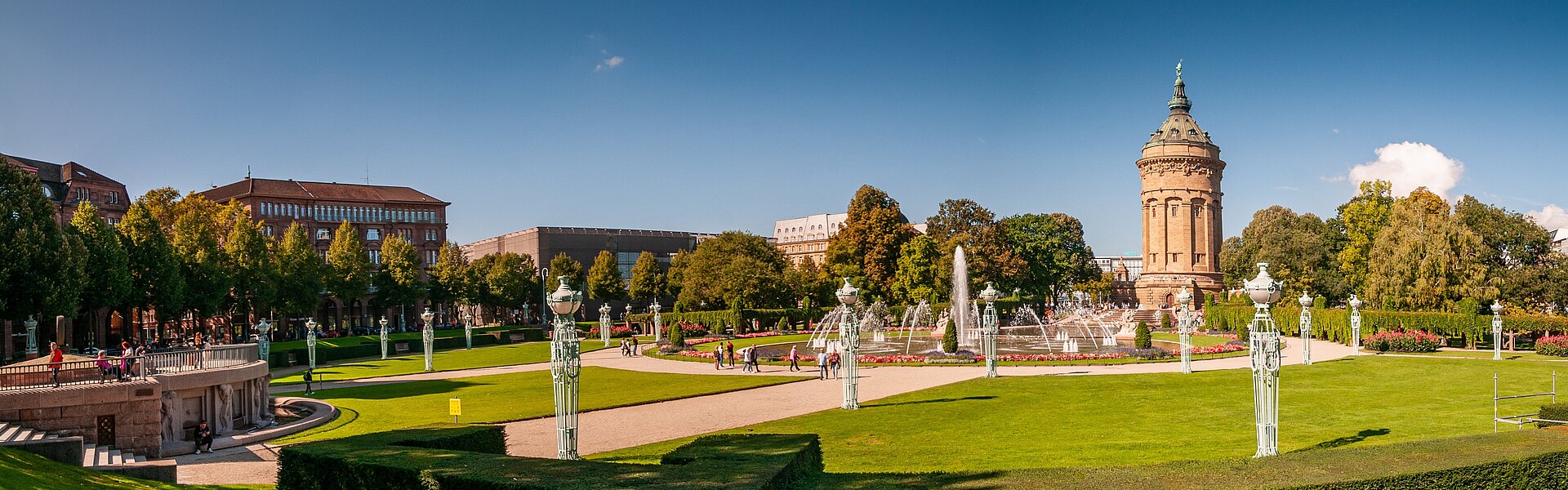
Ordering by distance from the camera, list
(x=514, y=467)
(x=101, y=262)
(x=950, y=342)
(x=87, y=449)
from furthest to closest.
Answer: (x=101, y=262)
(x=950, y=342)
(x=87, y=449)
(x=514, y=467)

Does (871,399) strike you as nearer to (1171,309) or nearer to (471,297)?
(471,297)

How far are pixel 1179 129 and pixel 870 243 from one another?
154 feet

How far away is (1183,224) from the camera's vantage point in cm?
10625

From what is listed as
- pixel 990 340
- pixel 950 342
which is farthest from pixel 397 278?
pixel 990 340

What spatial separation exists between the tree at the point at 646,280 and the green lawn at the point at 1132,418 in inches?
2975

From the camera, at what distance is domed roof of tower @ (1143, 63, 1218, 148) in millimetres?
106875

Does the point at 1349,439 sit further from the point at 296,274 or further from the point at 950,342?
the point at 296,274

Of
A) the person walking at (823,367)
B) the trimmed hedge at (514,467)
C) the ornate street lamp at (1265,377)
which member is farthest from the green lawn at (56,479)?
the person walking at (823,367)

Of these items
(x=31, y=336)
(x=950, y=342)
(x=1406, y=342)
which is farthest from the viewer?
(x=950, y=342)

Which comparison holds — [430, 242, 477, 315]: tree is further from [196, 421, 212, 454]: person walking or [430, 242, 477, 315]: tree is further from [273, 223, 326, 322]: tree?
[196, 421, 212, 454]: person walking

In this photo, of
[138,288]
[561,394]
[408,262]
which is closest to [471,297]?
[408,262]

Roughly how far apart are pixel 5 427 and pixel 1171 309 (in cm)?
9990

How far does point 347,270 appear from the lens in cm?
8406

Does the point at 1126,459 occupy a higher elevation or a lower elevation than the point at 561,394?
lower
